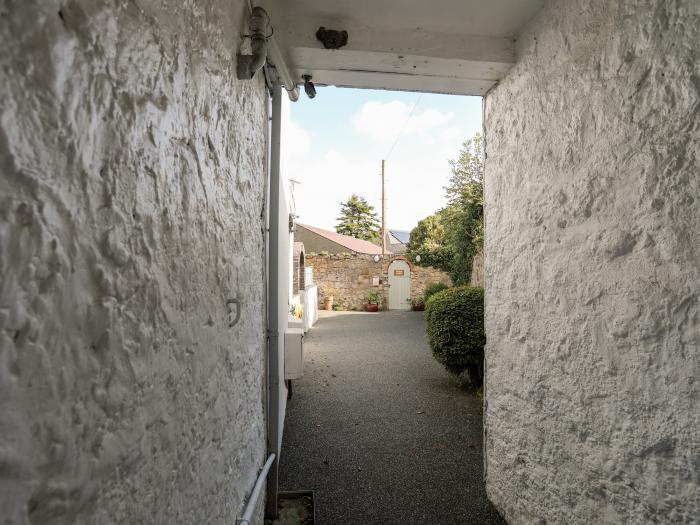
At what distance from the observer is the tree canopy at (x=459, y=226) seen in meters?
8.68

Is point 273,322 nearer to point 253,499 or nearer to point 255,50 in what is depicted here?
point 253,499

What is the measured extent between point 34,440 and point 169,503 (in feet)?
2.09

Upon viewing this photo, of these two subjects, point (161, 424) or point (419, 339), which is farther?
point (419, 339)

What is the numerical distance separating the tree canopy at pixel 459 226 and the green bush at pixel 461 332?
5.94ft

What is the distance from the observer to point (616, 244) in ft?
5.58

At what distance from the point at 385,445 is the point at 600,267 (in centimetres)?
280

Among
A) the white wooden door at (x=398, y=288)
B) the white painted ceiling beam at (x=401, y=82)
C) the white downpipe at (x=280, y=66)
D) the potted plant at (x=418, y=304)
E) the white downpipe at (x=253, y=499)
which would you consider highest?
the white painted ceiling beam at (x=401, y=82)

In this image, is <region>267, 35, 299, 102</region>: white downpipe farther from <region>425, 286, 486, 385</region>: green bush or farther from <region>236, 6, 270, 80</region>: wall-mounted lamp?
<region>425, 286, 486, 385</region>: green bush

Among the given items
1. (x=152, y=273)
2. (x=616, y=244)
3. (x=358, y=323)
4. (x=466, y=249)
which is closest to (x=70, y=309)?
(x=152, y=273)

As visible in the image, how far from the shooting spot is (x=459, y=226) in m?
9.19

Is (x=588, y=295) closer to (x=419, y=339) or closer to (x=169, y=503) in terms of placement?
(x=169, y=503)

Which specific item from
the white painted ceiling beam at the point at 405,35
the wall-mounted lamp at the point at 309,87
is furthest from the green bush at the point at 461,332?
the wall-mounted lamp at the point at 309,87

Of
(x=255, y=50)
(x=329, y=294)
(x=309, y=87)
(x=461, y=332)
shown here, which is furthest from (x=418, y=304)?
(x=255, y=50)

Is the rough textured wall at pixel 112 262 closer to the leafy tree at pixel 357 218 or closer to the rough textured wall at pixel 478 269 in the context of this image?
the rough textured wall at pixel 478 269
